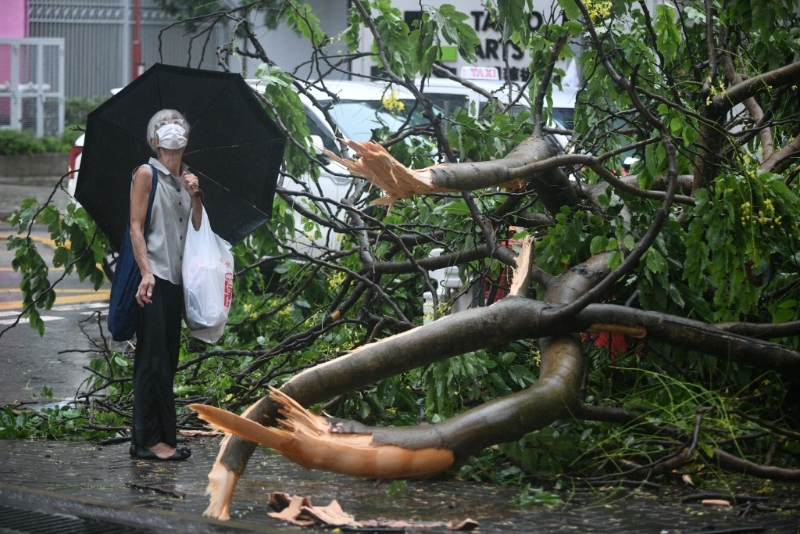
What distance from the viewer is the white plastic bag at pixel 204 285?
5.60 metres

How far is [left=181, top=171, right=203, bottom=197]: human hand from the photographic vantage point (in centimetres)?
575

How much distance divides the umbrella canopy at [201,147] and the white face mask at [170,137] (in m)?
0.23

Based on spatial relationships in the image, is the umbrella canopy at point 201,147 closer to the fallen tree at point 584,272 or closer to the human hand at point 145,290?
the human hand at point 145,290

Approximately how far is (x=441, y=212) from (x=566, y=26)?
1.23 m

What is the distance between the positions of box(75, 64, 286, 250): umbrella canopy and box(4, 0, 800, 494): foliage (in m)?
0.58

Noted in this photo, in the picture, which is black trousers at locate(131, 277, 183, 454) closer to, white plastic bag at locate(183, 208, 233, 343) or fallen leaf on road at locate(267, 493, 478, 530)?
white plastic bag at locate(183, 208, 233, 343)

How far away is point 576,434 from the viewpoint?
514cm

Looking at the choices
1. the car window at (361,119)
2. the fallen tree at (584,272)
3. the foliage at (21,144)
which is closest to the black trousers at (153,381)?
the fallen tree at (584,272)

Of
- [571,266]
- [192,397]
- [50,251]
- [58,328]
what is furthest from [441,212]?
[50,251]

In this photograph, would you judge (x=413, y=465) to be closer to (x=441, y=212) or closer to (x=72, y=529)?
(x=72, y=529)

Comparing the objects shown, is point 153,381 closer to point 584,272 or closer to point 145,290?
point 145,290

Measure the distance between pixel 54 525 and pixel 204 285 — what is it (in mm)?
1521

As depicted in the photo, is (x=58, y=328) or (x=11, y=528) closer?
(x=11, y=528)

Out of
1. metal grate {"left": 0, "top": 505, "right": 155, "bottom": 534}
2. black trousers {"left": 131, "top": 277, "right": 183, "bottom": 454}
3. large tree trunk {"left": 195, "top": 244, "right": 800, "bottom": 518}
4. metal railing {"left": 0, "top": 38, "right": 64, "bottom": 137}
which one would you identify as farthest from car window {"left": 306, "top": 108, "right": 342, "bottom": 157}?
metal railing {"left": 0, "top": 38, "right": 64, "bottom": 137}
